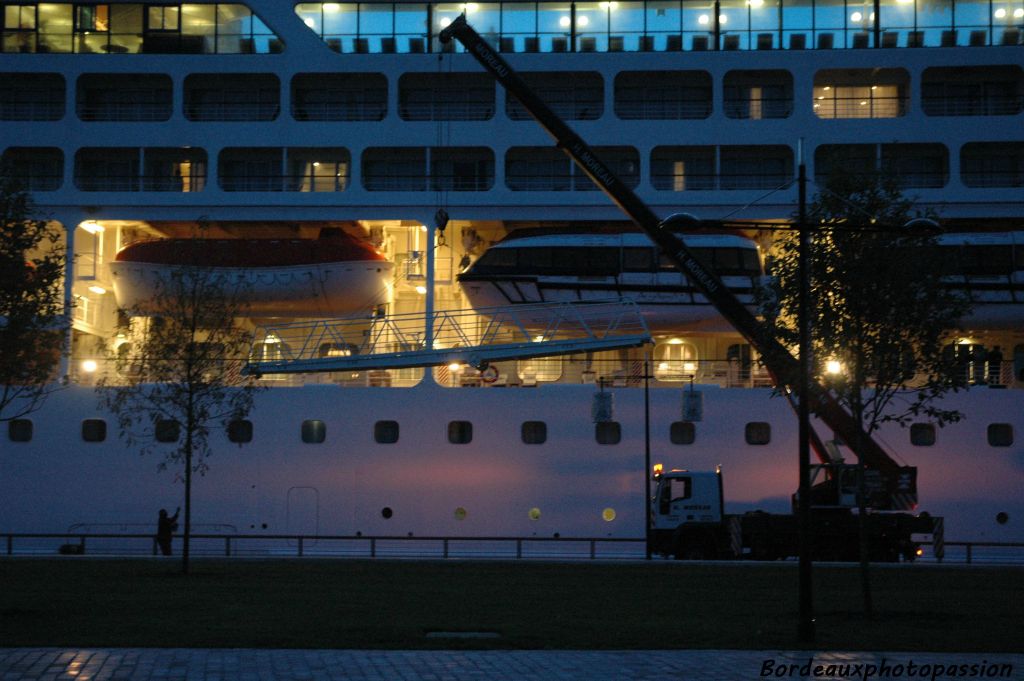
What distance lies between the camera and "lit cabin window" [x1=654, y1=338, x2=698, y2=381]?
2989cm

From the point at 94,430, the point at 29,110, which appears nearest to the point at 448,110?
the point at 29,110

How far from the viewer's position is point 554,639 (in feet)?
46.3

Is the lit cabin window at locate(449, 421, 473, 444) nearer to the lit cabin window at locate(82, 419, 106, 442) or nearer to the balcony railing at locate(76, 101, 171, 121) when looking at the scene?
the lit cabin window at locate(82, 419, 106, 442)

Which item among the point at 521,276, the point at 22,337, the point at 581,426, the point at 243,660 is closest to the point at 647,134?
the point at 521,276

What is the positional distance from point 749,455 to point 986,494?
17.7 feet

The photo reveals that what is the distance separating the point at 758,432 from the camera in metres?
28.8

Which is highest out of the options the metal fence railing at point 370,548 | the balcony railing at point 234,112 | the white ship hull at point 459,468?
the balcony railing at point 234,112

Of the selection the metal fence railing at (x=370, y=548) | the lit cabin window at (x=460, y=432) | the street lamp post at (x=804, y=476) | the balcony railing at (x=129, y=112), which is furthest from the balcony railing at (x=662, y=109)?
the street lamp post at (x=804, y=476)

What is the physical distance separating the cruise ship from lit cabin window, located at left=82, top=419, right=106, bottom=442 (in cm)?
12

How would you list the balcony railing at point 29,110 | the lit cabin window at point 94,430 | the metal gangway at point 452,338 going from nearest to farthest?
1. the metal gangway at point 452,338
2. the lit cabin window at point 94,430
3. the balcony railing at point 29,110

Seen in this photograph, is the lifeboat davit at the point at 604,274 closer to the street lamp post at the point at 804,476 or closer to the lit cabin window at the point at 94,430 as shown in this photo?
the lit cabin window at the point at 94,430

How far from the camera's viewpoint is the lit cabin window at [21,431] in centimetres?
2902

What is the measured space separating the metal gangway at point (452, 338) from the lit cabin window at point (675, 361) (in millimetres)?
1163

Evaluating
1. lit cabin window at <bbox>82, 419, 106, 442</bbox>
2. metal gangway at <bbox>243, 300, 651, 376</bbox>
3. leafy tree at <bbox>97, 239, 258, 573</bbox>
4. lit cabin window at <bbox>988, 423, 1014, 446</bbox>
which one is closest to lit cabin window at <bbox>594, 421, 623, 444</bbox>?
metal gangway at <bbox>243, 300, 651, 376</bbox>
